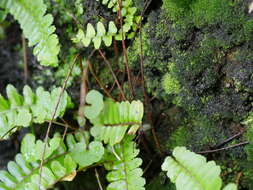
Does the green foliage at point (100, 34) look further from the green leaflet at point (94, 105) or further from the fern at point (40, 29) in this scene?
the green leaflet at point (94, 105)

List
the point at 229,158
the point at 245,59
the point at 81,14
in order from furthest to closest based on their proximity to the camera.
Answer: the point at 81,14 → the point at 229,158 → the point at 245,59

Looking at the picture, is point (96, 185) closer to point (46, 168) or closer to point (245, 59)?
point (46, 168)

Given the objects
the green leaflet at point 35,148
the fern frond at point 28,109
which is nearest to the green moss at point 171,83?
the fern frond at point 28,109

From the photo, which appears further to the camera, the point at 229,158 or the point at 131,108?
the point at 229,158

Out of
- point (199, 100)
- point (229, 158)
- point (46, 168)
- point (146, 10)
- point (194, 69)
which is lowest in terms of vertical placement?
point (229, 158)

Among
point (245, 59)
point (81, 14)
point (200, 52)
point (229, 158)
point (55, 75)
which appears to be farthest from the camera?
point (55, 75)

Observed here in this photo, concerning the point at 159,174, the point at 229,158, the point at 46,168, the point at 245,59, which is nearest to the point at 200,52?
the point at 245,59
